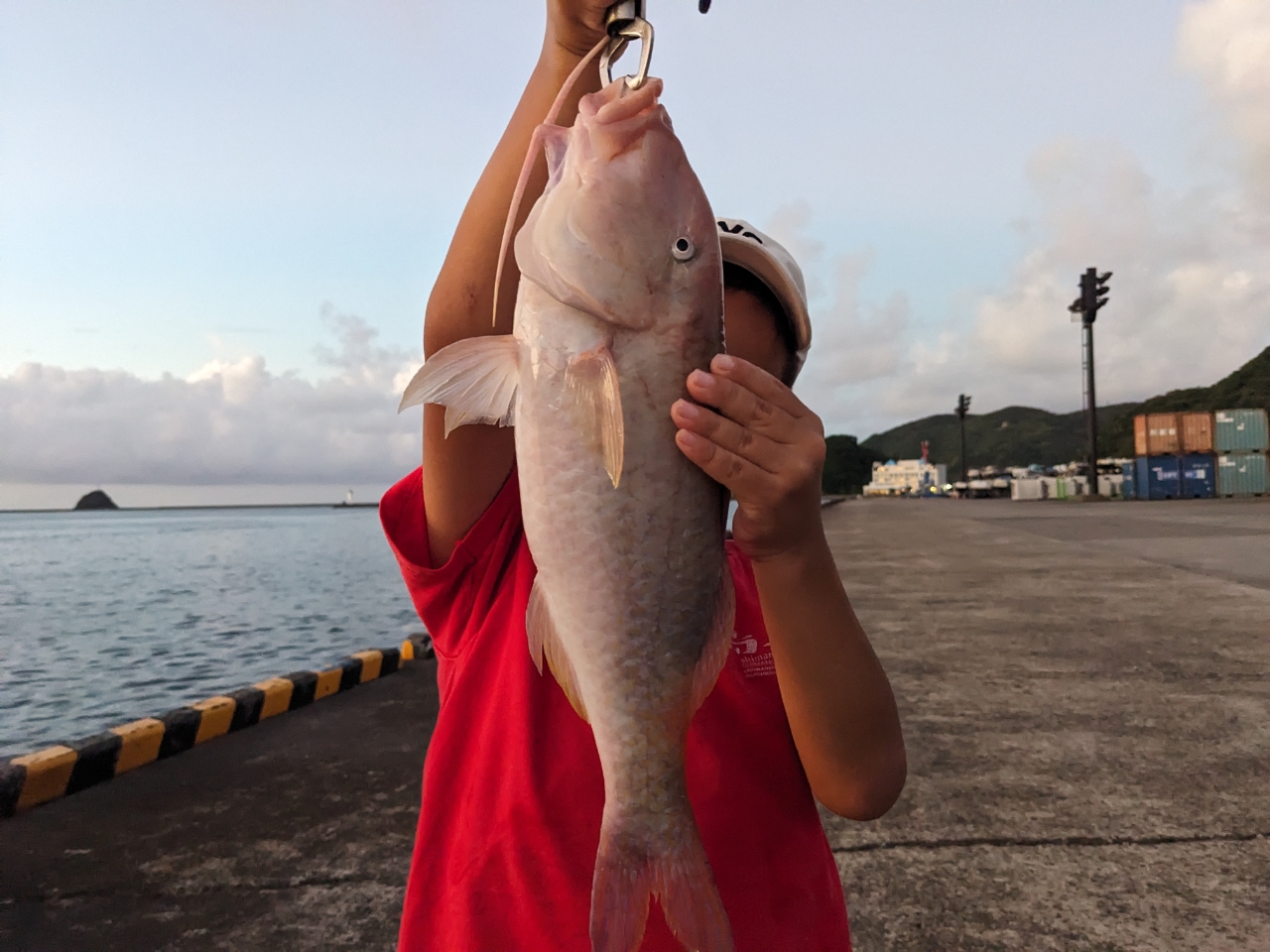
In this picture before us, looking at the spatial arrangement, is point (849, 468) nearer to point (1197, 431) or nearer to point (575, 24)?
point (1197, 431)

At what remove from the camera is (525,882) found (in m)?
1.49

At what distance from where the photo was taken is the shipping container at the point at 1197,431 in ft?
123

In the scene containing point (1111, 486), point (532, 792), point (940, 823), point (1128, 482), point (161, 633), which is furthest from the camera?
point (1111, 486)

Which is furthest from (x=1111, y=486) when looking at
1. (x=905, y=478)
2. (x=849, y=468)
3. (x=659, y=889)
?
(x=849, y=468)

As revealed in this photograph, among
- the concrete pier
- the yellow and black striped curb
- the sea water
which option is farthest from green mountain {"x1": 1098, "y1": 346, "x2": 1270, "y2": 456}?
the yellow and black striped curb

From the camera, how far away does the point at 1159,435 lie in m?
38.9

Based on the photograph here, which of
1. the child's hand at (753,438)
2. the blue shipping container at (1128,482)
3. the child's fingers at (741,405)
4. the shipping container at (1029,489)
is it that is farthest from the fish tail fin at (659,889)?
the shipping container at (1029,489)

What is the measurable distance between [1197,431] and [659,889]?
45.8m

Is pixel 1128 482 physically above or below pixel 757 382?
above

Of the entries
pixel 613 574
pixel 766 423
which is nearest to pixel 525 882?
pixel 613 574

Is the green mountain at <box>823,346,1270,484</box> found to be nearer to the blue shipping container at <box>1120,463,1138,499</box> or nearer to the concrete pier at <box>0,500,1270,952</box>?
the blue shipping container at <box>1120,463,1138,499</box>

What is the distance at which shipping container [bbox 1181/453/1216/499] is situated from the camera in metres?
37.6

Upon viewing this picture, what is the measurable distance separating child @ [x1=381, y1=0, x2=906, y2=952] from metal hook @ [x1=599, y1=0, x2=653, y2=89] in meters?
0.11

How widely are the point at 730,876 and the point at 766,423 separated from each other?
938mm
